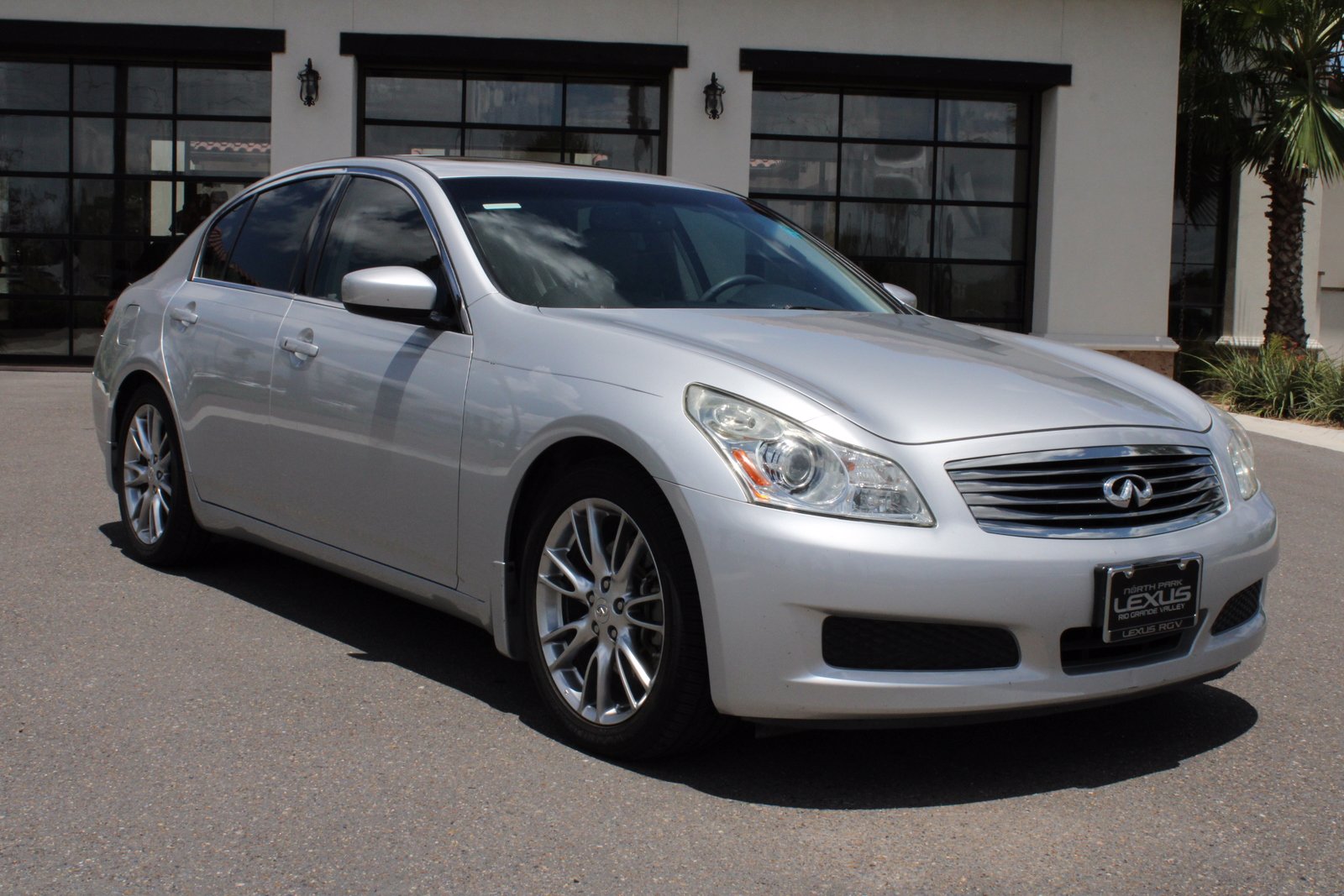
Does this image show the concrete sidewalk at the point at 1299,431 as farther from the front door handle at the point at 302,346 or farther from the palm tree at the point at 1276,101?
the front door handle at the point at 302,346

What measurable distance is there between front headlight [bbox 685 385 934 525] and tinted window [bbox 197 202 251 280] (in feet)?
9.92

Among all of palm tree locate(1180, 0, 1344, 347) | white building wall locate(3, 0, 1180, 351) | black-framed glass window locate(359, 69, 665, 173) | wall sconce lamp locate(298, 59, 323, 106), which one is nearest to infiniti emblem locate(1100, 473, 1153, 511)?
white building wall locate(3, 0, 1180, 351)

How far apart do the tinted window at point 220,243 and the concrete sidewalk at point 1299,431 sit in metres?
9.75

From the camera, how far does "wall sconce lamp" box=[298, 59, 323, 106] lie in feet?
53.3

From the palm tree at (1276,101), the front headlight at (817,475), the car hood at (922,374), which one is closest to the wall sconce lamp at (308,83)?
the palm tree at (1276,101)

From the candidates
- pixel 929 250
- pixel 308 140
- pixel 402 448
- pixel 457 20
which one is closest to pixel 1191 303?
pixel 929 250

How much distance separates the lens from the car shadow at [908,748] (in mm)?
3656

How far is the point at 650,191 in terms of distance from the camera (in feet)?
17.1

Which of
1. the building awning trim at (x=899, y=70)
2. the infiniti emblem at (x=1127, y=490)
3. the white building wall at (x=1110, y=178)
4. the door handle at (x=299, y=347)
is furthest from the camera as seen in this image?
the white building wall at (x=1110, y=178)

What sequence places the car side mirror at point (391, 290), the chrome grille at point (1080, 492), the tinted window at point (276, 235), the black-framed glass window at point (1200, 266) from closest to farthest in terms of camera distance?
the chrome grille at point (1080, 492) < the car side mirror at point (391, 290) < the tinted window at point (276, 235) < the black-framed glass window at point (1200, 266)

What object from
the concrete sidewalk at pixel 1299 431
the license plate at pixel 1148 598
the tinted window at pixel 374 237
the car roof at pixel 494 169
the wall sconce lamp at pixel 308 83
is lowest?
the concrete sidewalk at pixel 1299 431

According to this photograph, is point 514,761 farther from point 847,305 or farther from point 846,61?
point 846,61

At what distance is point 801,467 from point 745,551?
0.24m

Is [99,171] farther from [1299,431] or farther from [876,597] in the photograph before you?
[876,597]
